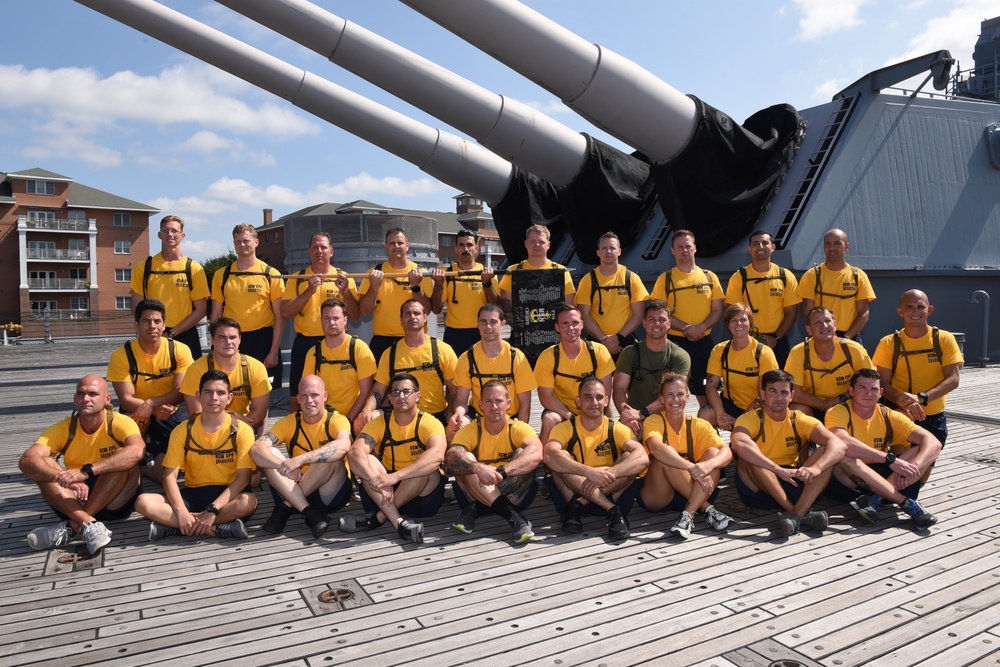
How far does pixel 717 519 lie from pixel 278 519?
2.57m

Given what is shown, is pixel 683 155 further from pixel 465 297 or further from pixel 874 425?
pixel 874 425

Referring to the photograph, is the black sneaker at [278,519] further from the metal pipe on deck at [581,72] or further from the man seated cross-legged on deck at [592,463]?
the metal pipe on deck at [581,72]

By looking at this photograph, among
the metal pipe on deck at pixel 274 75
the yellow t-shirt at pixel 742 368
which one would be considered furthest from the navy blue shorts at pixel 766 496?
the metal pipe on deck at pixel 274 75

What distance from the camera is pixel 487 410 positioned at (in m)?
4.54

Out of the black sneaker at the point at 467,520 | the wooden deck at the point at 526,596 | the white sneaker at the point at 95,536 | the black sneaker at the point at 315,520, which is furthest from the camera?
the black sneaker at the point at 467,520

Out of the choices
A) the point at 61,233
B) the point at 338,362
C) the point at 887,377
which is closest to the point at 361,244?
the point at 338,362

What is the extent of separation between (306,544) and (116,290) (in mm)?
44847

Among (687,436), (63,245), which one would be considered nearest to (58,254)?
(63,245)

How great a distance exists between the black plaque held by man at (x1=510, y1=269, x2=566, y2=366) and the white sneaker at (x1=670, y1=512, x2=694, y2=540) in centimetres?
201

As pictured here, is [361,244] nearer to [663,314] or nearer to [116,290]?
[663,314]

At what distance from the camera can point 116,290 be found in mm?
43562

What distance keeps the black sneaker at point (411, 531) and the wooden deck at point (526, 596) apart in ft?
0.23

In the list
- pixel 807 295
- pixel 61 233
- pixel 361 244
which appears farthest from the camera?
pixel 61 233

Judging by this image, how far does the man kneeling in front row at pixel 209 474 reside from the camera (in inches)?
169
